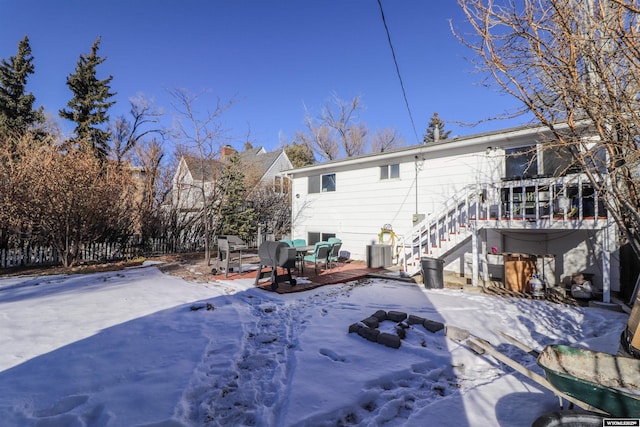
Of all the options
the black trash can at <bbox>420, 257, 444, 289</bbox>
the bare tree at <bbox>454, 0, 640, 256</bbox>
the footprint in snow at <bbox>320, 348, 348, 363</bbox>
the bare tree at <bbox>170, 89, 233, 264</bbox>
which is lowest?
the footprint in snow at <bbox>320, 348, 348, 363</bbox>

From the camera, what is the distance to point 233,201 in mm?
15062

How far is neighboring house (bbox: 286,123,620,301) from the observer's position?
6.70 meters

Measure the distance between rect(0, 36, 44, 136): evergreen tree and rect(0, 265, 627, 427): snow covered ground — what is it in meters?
16.1

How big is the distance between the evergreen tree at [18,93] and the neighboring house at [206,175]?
866cm

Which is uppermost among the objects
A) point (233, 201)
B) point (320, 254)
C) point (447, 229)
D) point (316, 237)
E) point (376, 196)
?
point (233, 201)

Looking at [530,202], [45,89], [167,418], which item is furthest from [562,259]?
[45,89]

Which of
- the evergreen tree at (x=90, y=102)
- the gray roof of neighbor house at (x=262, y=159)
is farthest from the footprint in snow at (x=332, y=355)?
the gray roof of neighbor house at (x=262, y=159)

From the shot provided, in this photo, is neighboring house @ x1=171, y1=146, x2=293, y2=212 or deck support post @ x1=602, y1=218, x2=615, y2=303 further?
neighboring house @ x1=171, y1=146, x2=293, y2=212

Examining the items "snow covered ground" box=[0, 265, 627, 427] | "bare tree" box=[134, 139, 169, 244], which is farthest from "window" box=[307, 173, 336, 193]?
"bare tree" box=[134, 139, 169, 244]

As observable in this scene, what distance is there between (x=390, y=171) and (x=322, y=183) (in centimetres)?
332

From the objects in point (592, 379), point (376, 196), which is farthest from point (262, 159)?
point (592, 379)

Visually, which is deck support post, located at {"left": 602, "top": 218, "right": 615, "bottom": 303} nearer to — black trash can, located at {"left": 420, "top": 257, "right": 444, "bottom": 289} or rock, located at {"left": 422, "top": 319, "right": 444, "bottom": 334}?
black trash can, located at {"left": 420, "top": 257, "right": 444, "bottom": 289}

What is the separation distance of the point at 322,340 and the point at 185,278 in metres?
5.56

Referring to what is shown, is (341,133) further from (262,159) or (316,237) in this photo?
(316,237)
